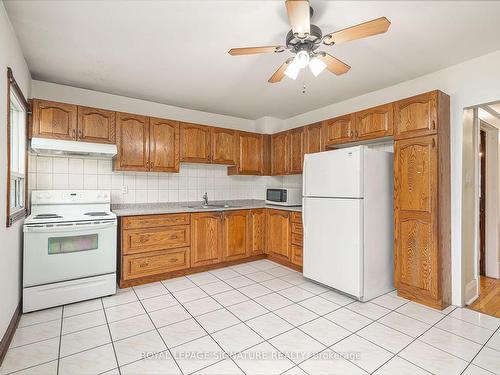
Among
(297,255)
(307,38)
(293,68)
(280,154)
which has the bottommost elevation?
(297,255)

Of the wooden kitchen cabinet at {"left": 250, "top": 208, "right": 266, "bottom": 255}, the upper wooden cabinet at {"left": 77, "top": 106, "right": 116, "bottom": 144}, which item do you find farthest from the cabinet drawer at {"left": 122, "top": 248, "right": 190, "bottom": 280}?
the upper wooden cabinet at {"left": 77, "top": 106, "right": 116, "bottom": 144}

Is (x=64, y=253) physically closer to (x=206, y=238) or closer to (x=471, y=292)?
(x=206, y=238)

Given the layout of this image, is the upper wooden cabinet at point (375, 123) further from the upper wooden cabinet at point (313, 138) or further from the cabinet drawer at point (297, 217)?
the cabinet drawer at point (297, 217)

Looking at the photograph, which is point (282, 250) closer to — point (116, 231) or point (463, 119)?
point (116, 231)

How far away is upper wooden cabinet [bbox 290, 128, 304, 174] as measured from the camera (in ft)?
12.8

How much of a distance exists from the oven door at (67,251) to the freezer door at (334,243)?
2233 millimetres

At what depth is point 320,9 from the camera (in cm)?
181

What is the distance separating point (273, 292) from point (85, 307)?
1.89 metres

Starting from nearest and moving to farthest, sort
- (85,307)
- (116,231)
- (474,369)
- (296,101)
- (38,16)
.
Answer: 1. (474,369)
2. (38,16)
3. (85,307)
4. (116,231)
5. (296,101)

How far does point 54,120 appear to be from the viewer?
2.84 m

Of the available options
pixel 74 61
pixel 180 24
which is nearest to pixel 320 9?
pixel 180 24

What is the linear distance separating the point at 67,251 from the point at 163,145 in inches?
65.3

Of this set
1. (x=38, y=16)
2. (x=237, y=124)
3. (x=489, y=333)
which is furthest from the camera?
(x=237, y=124)

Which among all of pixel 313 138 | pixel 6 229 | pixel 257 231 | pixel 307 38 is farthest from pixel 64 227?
pixel 313 138
